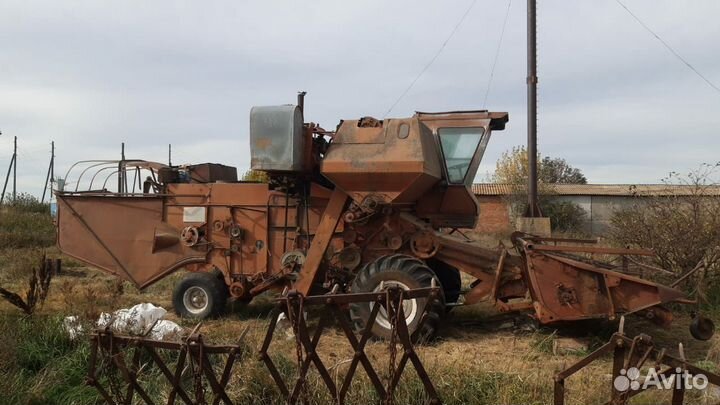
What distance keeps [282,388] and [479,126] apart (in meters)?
4.89

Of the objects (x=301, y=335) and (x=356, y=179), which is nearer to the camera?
(x=301, y=335)

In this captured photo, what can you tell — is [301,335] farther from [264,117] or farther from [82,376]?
[264,117]

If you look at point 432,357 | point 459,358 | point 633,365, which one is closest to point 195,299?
point 432,357

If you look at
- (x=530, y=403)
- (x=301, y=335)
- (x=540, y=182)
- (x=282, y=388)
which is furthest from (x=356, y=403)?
(x=540, y=182)

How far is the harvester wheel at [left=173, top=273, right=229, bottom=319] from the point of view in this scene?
8.05 m

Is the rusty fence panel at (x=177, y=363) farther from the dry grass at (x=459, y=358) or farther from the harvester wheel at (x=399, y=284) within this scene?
the harvester wheel at (x=399, y=284)

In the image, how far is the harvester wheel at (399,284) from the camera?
6676mm

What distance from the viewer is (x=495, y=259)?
23.0 feet

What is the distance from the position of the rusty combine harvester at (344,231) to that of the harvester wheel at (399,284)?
1 cm

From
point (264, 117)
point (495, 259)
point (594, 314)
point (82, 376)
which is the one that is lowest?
point (82, 376)

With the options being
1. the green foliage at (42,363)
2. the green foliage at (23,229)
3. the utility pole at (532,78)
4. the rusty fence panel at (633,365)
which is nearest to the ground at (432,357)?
the green foliage at (42,363)

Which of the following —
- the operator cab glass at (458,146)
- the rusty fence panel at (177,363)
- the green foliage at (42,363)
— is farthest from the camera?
the operator cab glass at (458,146)

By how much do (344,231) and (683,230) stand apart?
16.2 ft

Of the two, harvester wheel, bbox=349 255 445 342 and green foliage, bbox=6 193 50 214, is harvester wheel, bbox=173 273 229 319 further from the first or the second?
green foliage, bbox=6 193 50 214
